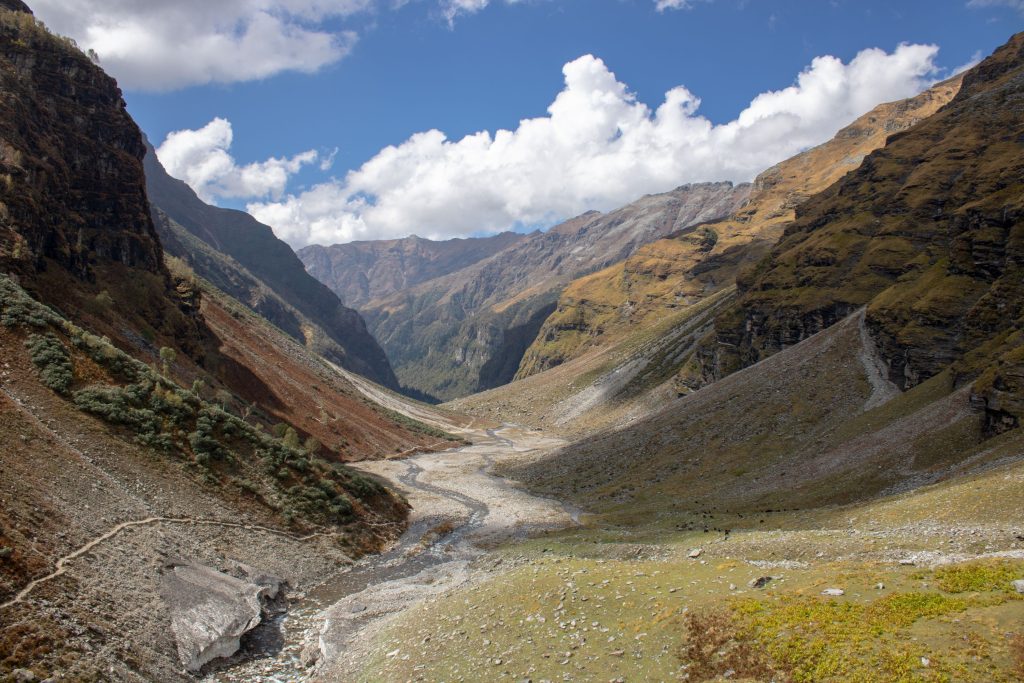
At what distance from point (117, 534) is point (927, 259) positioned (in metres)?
107

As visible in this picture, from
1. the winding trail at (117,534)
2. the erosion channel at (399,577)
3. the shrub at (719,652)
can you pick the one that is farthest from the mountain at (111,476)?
the shrub at (719,652)

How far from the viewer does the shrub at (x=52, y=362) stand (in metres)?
36.3

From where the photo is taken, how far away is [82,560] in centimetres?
2556

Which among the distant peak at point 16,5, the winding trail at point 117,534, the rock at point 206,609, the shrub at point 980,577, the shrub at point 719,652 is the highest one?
the distant peak at point 16,5

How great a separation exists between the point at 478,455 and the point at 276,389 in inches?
1693

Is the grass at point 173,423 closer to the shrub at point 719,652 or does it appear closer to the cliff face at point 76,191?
the cliff face at point 76,191

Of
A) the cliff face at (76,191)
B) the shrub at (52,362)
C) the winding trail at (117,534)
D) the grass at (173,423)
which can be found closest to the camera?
the winding trail at (117,534)

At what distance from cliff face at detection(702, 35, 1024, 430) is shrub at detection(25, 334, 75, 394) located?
209 feet

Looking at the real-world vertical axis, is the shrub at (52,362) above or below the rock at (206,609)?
above

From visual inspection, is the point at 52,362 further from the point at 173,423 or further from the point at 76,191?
the point at 76,191

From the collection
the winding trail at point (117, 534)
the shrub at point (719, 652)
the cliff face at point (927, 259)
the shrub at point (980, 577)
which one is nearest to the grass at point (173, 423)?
the winding trail at point (117, 534)

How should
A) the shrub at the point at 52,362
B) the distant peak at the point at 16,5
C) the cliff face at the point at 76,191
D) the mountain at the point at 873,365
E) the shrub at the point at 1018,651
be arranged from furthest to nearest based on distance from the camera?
the distant peak at the point at 16,5, the cliff face at the point at 76,191, the mountain at the point at 873,365, the shrub at the point at 52,362, the shrub at the point at 1018,651

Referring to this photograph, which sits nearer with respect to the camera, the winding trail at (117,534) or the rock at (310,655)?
the winding trail at (117,534)

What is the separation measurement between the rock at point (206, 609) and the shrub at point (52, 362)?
15.8 m
